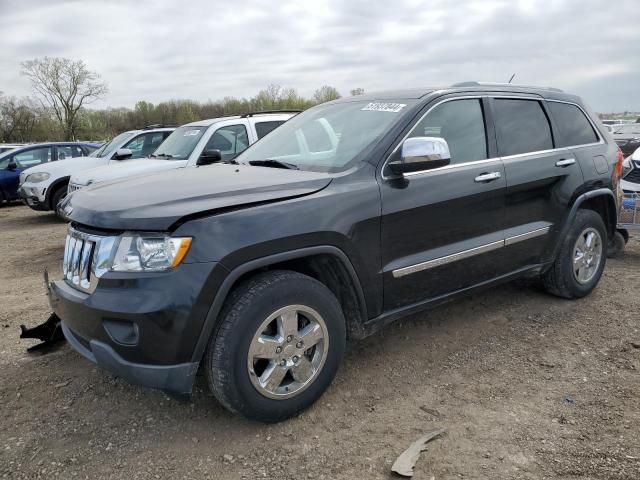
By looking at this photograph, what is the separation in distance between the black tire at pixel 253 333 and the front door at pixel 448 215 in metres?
0.53

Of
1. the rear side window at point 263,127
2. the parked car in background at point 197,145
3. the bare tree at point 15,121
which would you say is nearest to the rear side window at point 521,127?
the parked car in background at point 197,145

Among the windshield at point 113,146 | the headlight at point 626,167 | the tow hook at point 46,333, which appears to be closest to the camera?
the tow hook at point 46,333

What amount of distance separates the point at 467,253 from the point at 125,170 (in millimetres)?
5842

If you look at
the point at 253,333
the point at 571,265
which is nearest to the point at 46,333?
the point at 253,333

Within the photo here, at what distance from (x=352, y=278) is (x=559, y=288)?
7.92ft

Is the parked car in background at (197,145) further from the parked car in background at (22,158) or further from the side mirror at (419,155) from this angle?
the parked car in background at (22,158)

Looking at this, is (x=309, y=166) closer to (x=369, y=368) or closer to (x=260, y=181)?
(x=260, y=181)

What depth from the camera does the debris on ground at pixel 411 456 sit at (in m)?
2.50

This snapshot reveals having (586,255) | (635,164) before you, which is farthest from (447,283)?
(635,164)

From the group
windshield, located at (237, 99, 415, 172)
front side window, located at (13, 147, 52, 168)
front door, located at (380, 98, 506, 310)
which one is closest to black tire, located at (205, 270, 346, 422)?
front door, located at (380, 98, 506, 310)

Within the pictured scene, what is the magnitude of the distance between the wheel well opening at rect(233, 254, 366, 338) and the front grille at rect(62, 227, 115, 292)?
2.83 feet

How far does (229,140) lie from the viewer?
805cm

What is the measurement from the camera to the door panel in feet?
10.5

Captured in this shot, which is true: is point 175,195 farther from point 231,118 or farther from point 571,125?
point 231,118
